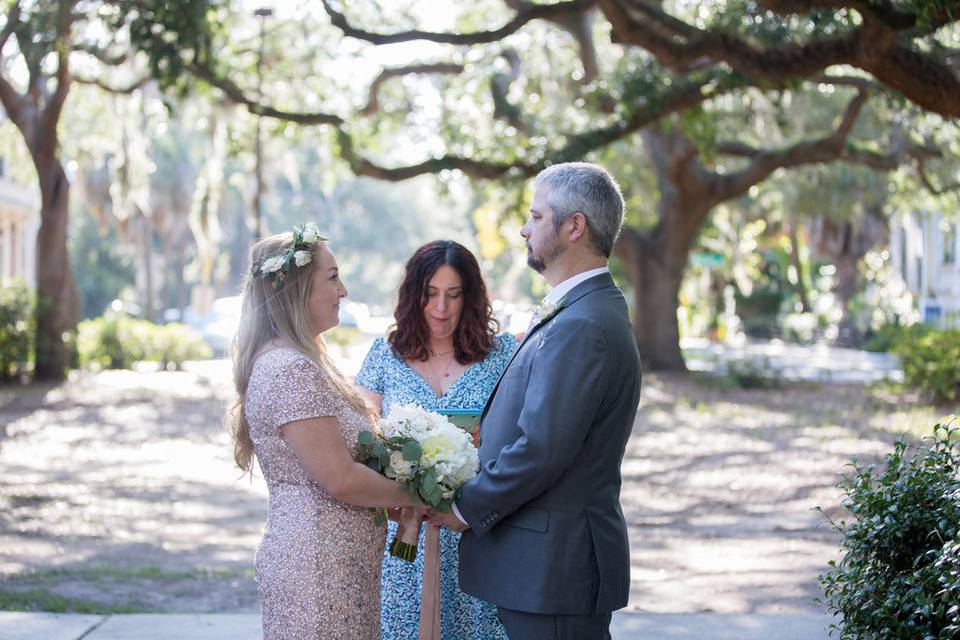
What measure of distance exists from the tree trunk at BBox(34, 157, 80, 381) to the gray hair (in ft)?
61.9

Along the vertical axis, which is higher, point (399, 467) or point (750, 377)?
point (399, 467)

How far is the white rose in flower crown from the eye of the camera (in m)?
3.78

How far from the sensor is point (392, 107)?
22.4 meters

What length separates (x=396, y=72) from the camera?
20156 mm

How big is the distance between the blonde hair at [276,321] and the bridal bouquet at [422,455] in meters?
0.15

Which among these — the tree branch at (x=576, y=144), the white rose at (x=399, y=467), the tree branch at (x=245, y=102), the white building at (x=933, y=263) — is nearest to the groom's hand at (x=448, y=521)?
the white rose at (x=399, y=467)

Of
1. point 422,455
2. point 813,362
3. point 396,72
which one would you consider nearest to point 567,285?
point 422,455

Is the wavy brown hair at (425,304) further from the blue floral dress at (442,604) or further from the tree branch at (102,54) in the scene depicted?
the tree branch at (102,54)

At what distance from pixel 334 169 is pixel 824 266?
34680mm

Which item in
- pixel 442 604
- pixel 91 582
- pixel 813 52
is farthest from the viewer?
pixel 813 52

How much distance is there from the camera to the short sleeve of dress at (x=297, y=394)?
3525mm

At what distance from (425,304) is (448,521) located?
142cm

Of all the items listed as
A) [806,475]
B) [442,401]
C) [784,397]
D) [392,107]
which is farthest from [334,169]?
[442,401]

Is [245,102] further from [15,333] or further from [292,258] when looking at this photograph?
[292,258]
